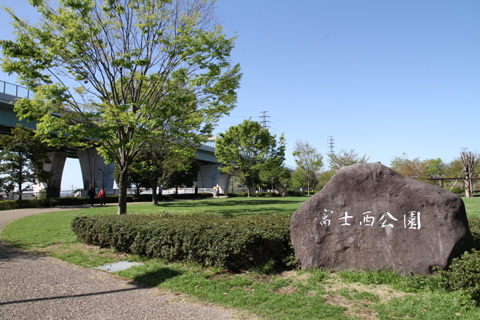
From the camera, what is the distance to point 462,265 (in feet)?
14.5

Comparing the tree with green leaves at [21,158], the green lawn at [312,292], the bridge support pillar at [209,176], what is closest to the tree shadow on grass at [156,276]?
the green lawn at [312,292]

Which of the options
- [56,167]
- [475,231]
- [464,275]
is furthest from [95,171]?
[464,275]

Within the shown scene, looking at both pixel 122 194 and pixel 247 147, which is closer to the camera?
pixel 122 194

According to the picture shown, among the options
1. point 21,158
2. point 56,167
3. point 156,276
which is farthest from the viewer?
point 56,167

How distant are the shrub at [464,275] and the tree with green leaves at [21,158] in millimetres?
27389

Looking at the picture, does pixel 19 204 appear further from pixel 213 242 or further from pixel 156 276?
pixel 213 242

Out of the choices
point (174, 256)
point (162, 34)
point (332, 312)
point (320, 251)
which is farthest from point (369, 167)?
point (162, 34)

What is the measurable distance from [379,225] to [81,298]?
4915 mm

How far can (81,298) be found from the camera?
489 cm

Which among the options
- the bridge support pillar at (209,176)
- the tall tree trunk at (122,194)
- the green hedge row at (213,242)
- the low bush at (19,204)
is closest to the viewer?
the green hedge row at (213,242)

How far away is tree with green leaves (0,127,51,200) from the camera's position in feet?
80.4

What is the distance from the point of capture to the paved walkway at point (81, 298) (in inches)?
169

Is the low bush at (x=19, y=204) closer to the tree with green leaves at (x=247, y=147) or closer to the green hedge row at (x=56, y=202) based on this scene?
the green hedge row at (x=56, y=202)

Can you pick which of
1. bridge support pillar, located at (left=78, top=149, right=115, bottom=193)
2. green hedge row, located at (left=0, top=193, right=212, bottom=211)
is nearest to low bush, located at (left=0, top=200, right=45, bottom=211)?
green hedge row, located at (left=0, top=193, right=212, bottom=211)
